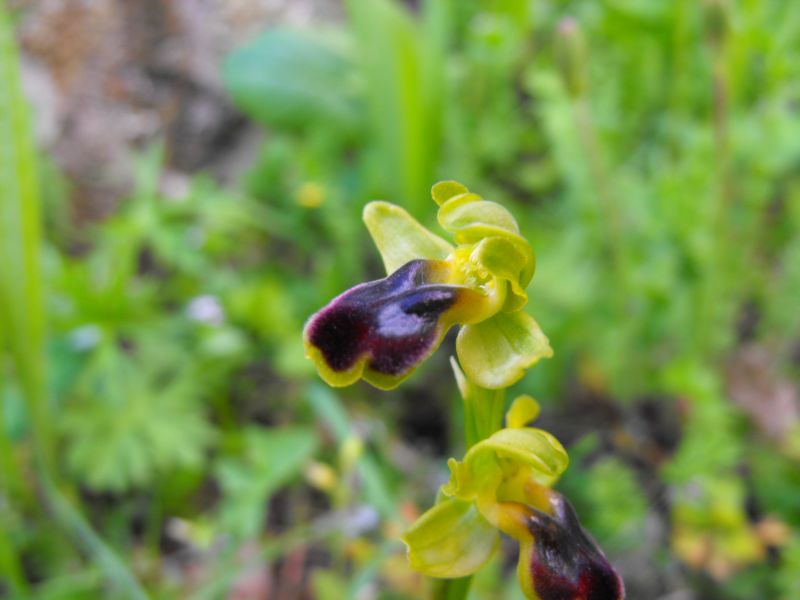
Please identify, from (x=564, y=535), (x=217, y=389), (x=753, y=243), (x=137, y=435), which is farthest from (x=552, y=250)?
(x=564, y=535)

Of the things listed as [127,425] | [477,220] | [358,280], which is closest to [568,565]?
[477,220]

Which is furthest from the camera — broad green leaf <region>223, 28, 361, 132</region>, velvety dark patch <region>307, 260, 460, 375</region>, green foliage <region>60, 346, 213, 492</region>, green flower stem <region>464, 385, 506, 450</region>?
broad green leaf <region>223, 28, 361, 132</region>

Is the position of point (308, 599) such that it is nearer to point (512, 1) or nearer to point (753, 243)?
point (753, 243)

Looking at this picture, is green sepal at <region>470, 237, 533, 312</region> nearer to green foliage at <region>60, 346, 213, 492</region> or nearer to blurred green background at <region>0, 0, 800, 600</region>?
blurred green background at <region>0, 0, 800, 600</region>

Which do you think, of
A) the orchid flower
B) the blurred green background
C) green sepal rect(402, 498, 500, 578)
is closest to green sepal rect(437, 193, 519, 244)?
the orchid flower

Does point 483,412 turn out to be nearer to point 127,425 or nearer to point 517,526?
point 517,526

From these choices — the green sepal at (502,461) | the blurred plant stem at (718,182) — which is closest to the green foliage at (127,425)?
the green sepal at (502,461)

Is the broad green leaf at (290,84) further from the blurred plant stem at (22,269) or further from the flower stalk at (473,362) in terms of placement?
the flower stalk at (473,362)
